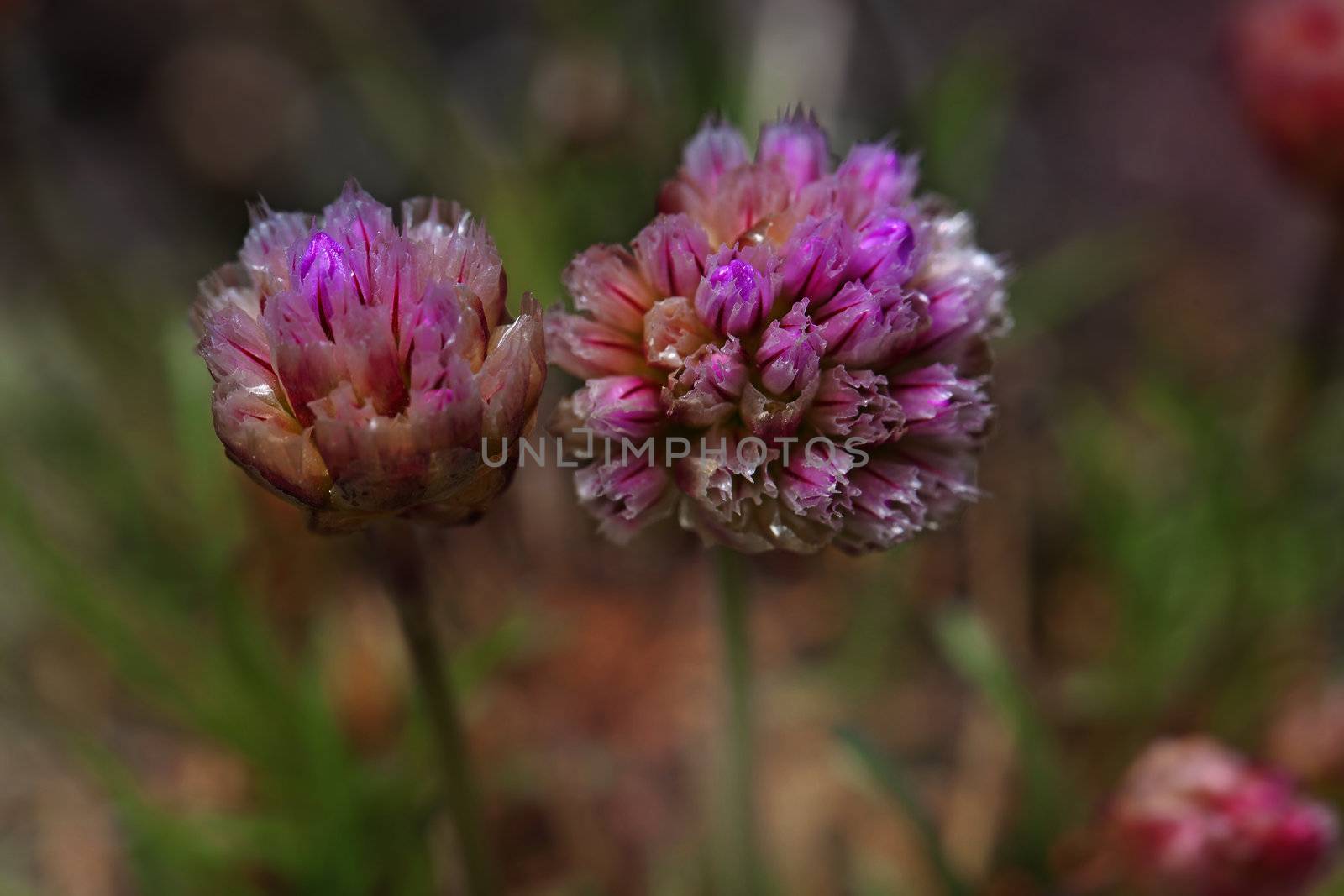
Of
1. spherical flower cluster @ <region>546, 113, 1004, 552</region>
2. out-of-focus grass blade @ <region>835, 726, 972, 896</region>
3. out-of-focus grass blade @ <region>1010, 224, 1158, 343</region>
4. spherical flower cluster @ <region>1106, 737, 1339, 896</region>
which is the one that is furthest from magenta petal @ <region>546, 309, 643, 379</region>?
out-of-focus grass blade @ <region>1010, 224, 1158, 343</region>

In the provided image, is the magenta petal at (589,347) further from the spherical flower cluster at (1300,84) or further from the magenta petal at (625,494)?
the spherical flower cluster at (1300,84)

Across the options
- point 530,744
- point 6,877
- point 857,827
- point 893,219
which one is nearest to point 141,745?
point 6,877

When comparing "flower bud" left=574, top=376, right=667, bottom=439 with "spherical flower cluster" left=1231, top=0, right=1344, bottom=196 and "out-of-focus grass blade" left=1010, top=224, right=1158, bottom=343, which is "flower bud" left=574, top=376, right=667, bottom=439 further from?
"out-of-focus grass blade" left=1010, top=224, right=1158, bottom=343

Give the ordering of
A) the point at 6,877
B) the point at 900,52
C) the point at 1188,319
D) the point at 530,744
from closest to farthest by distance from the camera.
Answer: the point at 6,877
the point at 530,744
the point at 1188,319
the point at 900,52

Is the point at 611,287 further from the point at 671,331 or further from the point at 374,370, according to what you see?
the point at 374,370

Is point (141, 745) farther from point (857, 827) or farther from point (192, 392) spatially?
point (857, 827)

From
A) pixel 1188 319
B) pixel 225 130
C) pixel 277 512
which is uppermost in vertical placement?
pixel 225 130
